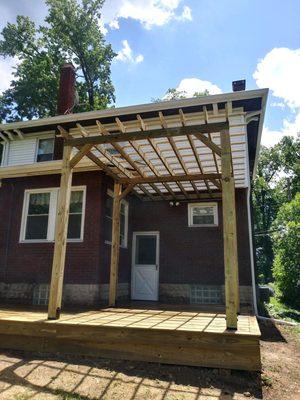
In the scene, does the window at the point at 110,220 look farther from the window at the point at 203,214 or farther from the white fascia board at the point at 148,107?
the white fascia board at the point at 148,107

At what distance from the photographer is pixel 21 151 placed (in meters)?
11.8

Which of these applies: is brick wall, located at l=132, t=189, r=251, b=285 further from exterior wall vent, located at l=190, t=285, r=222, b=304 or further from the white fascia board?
the white fascia board

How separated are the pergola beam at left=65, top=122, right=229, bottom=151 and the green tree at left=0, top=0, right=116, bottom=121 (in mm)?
17595

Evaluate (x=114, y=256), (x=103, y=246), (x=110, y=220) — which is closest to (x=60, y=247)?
(x=114, y=256)

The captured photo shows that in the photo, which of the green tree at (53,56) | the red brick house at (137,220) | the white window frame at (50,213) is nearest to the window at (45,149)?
the red brick house at (137,220)

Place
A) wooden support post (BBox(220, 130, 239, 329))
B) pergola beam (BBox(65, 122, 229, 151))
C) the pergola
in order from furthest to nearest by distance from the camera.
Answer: pergola beam (BBox(65, 122, 229, 151))
the pergola
wooden support post (BBox(220, 130, 239, 329))

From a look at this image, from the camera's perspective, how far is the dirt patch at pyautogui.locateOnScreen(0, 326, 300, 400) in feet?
12.2

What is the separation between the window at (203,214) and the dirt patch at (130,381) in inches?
213

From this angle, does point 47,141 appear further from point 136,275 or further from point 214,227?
point 214,227

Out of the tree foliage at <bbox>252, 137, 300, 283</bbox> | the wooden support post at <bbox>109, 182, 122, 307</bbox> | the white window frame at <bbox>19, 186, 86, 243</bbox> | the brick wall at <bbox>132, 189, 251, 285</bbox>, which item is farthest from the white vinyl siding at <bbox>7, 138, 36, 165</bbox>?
the tree foliage at <bbox>252, 137, 300, 283</bbox>

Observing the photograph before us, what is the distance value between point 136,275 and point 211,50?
8.32 meters

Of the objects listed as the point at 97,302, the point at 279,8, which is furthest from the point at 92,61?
the point at 97,302

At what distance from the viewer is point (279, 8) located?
364 inches

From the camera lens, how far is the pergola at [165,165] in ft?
16.4
